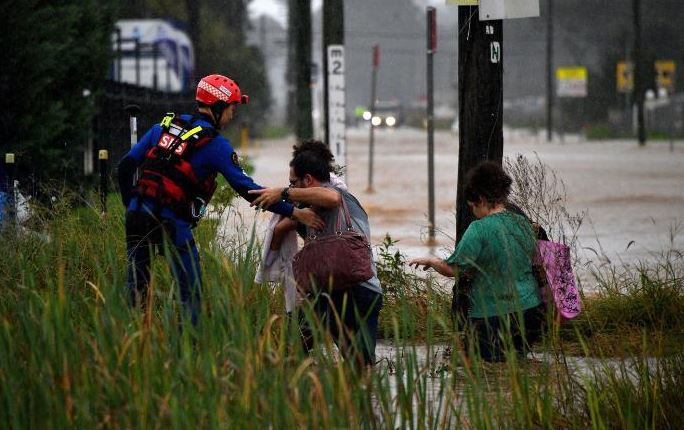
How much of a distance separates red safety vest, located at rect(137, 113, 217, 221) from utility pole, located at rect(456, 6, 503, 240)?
8.55ft

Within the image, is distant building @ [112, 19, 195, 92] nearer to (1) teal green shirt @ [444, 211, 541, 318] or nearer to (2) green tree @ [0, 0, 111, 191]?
(2) green tree @ [0, 0, 111, 191]

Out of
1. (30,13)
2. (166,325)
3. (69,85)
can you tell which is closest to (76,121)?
(69,85)

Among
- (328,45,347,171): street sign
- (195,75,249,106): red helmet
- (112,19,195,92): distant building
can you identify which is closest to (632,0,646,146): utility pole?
(112,19,195,92): distant building

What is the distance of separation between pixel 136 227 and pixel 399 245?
8.74 m

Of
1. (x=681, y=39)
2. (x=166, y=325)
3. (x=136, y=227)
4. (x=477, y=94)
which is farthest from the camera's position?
(x=681, y=39)

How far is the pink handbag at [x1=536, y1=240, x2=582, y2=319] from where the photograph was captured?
7.29m

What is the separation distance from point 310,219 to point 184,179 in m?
0.64

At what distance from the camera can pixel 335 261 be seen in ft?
22.1

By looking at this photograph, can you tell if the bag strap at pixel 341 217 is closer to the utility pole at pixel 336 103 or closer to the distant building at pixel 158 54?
the utility pole at pixel 336 103

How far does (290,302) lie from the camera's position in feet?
23.5

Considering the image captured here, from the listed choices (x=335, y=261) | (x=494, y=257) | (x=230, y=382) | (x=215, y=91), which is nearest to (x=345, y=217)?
(x=335, y=261)

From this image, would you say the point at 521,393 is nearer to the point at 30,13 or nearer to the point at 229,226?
the point at 229,226

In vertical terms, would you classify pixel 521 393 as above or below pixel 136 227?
below

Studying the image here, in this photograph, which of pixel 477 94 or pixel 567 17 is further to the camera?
pixel 567 17
